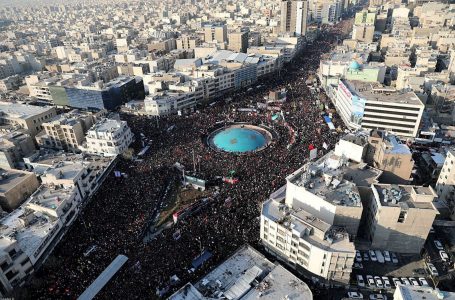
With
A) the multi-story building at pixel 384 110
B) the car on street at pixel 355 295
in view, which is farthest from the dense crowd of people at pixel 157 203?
the car on street at pixel 355 295

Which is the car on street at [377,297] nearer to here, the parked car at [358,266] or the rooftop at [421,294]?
the parked car at [358,266]

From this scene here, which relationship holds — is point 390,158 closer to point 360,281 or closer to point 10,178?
point 360,281

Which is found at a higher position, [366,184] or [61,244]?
[366,184]

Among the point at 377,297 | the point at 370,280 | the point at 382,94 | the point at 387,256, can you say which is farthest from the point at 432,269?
the point at 382,94

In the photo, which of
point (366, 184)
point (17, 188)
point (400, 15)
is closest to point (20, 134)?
point (17, 188)

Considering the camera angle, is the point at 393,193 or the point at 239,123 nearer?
the point at 393,193

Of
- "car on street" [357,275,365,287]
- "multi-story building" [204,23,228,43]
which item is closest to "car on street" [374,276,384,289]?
"car on street" [357,275,365,287]

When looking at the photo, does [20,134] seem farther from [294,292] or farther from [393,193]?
[393,193]

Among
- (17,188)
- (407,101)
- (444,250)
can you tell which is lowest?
(444,250)
